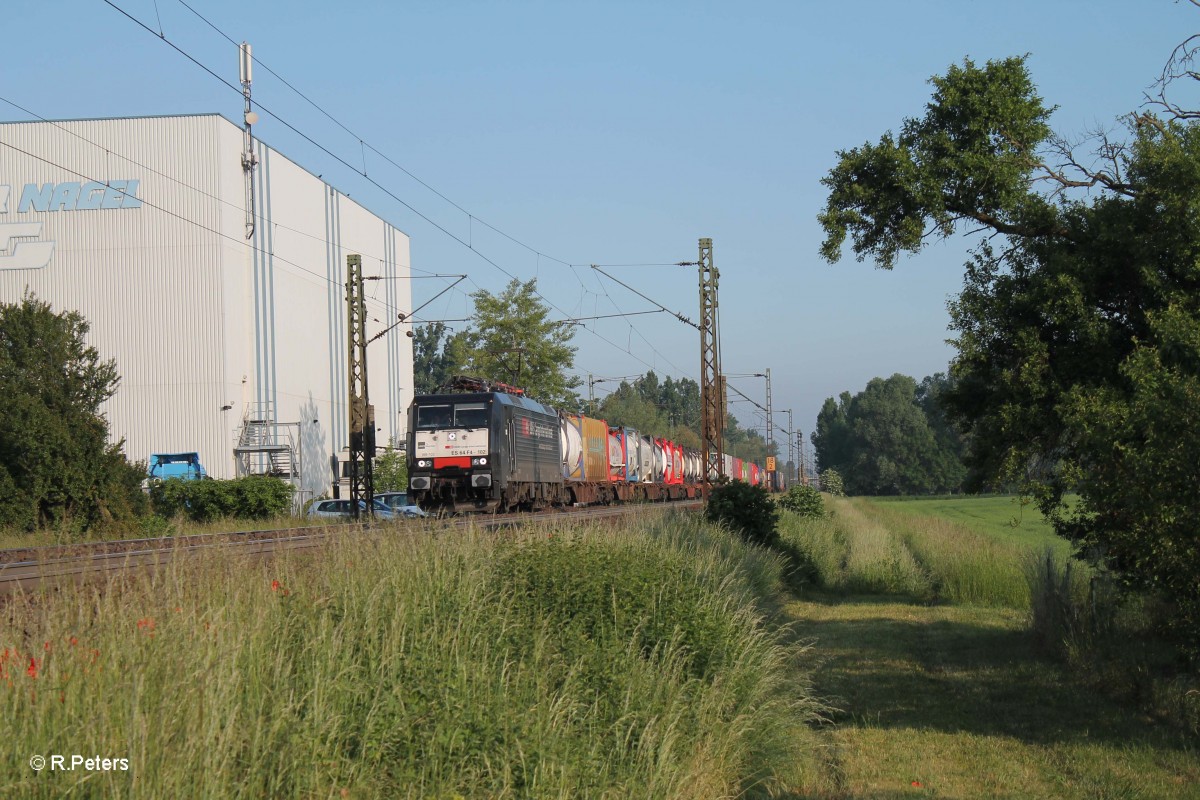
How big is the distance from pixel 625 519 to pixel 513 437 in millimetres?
16071

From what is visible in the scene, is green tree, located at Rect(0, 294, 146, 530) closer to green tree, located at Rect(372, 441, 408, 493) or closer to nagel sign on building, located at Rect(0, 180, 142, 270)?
nagel sign on building, located at Rect(0, 180, 142, 270)

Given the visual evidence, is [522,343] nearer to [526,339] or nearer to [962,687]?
[526,339]

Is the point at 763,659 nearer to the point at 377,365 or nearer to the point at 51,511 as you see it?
the point at 51,511

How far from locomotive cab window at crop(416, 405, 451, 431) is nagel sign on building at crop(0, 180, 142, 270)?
2266 centimetres

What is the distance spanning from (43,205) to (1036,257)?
4385 centimetres

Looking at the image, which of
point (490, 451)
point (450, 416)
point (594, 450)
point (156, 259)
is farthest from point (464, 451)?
point (156, 259)

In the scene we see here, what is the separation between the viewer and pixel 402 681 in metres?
6.34

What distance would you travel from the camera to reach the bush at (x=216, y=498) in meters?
35.0

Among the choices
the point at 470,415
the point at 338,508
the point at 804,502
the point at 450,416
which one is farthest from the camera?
the point at 804,502

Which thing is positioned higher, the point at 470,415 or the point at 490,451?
the point at 470,415

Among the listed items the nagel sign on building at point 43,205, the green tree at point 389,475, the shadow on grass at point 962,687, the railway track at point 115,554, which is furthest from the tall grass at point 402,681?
the green tree at point 389,475

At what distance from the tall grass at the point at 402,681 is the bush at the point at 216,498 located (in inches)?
1057

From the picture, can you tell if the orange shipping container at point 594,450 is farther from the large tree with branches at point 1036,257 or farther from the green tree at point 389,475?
the large tree with branches at point 1036,257

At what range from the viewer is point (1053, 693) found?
39.7 feet
